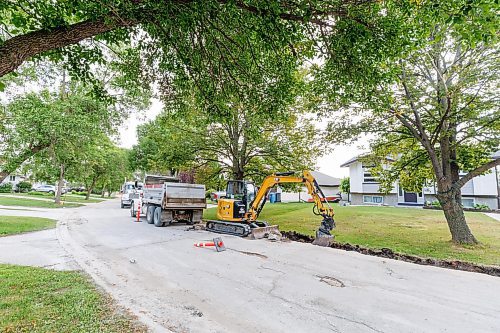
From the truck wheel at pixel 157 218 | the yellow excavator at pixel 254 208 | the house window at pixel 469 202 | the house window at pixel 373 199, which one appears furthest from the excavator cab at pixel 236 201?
the house window at pixel 469 202

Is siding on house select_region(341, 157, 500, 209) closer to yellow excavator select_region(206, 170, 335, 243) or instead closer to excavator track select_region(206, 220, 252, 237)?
yellow excavator select_region(206, 170, 335, 243)

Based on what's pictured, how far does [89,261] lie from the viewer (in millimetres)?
6555

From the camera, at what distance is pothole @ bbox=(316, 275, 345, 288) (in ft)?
17.6

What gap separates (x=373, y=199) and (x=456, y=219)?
1814 cm

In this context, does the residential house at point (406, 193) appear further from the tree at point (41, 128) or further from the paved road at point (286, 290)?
the tree at point (41, 128)

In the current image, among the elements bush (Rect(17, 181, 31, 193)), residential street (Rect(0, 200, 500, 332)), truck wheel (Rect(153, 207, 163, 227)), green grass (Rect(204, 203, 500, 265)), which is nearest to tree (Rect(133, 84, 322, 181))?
Result: truck wheel (Rect(153, 207, 163, 227))

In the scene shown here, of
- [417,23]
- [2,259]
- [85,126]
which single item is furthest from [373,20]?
[85,126]

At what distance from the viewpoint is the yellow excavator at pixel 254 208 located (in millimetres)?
9242

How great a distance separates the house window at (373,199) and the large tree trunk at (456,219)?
1766 centimetres

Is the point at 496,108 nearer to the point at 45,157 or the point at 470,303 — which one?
the point at 470,303

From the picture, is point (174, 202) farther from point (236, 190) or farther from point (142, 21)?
point (142, 21)

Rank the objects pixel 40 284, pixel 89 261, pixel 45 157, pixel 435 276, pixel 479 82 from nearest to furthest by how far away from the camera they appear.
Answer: pixel 40 284 < pixel 435 276 < pixel 89 261 < pixel 479 82 < pixel 45 157

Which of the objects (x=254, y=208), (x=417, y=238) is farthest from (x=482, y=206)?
(x=254, y=208)

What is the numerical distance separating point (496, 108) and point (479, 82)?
1023 mm
